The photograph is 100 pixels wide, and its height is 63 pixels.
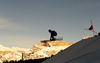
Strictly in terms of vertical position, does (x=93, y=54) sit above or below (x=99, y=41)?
below

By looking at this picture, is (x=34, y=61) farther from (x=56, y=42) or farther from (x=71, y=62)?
(x=56, y=42)

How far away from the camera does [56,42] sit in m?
49.2

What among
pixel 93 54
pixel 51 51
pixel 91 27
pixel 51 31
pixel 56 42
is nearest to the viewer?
pixel 93 54

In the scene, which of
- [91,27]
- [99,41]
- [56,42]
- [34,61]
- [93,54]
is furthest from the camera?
[56,42]

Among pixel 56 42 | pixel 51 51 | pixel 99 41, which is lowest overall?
pixel 99 41

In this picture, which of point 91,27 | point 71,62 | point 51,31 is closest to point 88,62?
point 71,62

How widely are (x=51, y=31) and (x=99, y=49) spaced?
1717 inches

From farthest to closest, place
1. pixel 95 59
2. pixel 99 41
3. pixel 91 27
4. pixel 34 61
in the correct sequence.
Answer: pixel 34 61, pixel 91 27, pixel 99 41, pixel 95 59

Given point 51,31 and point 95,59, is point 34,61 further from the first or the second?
point 51,31

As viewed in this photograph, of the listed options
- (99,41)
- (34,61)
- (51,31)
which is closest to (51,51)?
(51,31)

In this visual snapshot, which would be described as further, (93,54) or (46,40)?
(46,40)

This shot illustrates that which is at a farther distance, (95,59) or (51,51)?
(51,51)

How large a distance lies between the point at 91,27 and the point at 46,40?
47753mm

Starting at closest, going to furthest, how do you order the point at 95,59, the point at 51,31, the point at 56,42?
the point at 95,59 < the point at 51,31 < the point at 56,42
